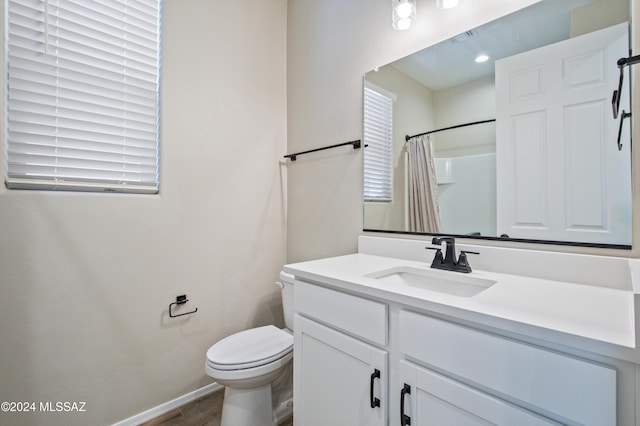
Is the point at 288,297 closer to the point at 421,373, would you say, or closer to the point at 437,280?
A: the point at 437,280

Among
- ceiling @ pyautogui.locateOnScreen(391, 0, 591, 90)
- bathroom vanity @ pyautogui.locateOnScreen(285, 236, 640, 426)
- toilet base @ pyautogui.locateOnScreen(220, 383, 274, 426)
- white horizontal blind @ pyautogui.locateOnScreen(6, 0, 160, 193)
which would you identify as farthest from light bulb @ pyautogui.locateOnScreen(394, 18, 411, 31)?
toilet base @ pyautogui.locateOnScreen(220, 383, 274, 426)

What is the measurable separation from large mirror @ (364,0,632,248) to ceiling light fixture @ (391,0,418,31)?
6.3 inches

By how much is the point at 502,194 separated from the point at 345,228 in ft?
2.80

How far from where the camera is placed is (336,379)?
98 centimetres

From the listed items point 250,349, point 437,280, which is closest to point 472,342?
point 437,280

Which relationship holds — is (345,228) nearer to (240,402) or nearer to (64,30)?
(240,402)

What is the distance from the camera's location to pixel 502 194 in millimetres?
1108

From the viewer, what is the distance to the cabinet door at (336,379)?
2.83 feet

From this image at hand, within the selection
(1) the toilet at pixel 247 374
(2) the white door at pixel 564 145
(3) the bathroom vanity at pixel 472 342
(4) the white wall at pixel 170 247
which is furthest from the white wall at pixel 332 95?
(1) the toilet at pixel 247 374

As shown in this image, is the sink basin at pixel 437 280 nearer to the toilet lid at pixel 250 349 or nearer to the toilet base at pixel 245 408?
the toilet lid at pixel 250 349

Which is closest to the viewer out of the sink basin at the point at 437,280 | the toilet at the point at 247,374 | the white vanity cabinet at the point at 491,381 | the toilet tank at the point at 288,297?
the white vanity cabinet at the point at 491,381

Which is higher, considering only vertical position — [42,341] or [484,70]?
[484,70]

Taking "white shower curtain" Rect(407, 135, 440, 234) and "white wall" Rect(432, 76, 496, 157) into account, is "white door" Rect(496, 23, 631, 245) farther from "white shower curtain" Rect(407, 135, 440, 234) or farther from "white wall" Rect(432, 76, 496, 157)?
"white shower curtain" Rect(407, 135, 440, 234)

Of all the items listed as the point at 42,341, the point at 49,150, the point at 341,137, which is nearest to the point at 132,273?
the point at 42,341
